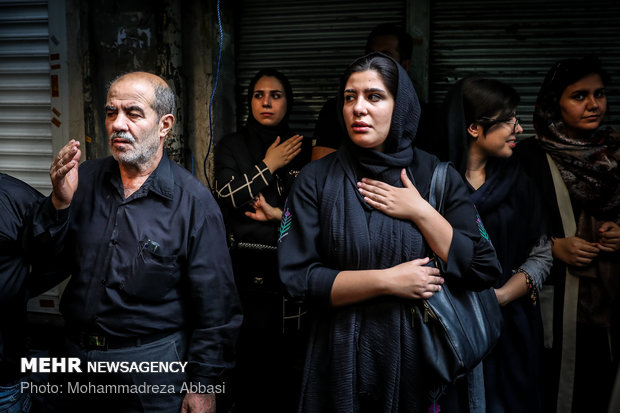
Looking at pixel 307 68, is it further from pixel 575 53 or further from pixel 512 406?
pixel 512 406

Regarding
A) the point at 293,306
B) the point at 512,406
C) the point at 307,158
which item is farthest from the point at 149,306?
the point at 512,406

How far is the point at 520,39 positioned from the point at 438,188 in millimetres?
2316

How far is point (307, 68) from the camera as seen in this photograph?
423 cm

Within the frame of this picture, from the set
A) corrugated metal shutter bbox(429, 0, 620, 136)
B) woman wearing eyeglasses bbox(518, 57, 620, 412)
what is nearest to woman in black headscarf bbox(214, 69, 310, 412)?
corrugated metal shutter bbox(429, 0, 620, 136)

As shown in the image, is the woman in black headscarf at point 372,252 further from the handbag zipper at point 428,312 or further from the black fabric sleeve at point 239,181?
the black fabric sleeve at point 239,181

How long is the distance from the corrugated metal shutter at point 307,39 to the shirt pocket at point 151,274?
7.64ft

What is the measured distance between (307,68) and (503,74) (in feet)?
5.45

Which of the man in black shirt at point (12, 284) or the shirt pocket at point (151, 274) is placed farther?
the man in black shirt at point (12, 284)

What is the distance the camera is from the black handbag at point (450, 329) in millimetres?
2080

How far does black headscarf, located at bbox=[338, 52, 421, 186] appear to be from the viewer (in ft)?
7.39

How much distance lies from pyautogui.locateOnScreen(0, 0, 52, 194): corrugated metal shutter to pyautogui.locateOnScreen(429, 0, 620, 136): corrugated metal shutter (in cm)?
337

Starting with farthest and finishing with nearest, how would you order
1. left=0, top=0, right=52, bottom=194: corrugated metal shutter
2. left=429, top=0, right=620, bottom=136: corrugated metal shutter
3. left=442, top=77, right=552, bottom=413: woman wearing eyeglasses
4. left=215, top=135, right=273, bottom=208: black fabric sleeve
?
left=0, top=0, right=52, bottom=194: corrugated metal shutter → left=429, top=0, right=620, bottom=136: corrugated metal shutter → left=215, top=135, right=273, bottom=208: black fabric sleeve → left=442, top=77, right=552, bottom=413: woman wearing eyeglasses

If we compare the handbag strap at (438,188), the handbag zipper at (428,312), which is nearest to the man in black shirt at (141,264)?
the handbag zipper at (428,312)

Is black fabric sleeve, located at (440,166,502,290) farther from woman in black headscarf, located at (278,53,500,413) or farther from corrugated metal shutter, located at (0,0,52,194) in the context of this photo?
corrugated metal shutter, located at (0,0,52,194)
